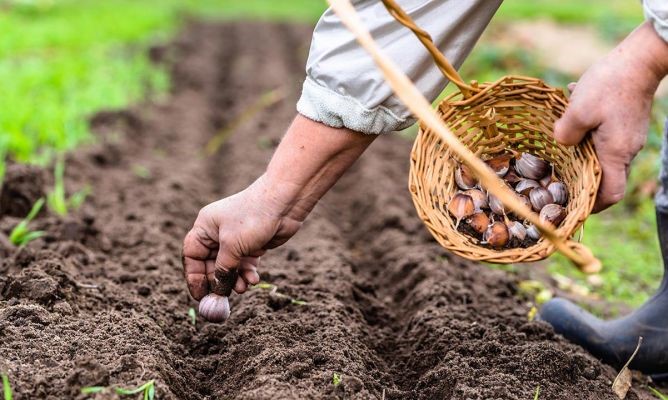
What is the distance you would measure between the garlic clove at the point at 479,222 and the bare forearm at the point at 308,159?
34cm

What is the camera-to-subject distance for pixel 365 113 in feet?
6.68

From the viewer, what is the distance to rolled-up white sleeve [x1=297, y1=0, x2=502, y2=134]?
6.62 feet

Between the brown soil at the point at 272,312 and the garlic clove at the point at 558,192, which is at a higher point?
the garlic clove at the point at 558,192

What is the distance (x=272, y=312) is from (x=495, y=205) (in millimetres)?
834

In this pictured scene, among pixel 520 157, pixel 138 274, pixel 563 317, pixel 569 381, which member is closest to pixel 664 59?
pixel 520 157

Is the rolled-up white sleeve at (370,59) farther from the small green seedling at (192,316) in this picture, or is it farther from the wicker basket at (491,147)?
the small green seedling at (192,316)

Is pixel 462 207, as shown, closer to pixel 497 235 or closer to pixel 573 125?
pixel 497 235

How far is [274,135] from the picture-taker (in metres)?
5.33

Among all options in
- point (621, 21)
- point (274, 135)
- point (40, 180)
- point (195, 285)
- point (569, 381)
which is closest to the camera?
point (569, 381)

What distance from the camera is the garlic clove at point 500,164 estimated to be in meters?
2.28

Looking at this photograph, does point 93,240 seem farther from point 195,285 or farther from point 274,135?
point 274,135

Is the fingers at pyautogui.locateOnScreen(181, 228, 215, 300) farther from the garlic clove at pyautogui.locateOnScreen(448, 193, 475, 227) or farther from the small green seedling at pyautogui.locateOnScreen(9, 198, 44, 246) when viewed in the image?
the small green seedling at pyautogui.locateOnScreen(9, 198, 44, 246)

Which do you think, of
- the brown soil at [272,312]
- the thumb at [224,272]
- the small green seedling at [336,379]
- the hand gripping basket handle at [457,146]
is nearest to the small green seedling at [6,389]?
the brown soil at [272,312]

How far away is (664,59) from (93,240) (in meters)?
2.27
